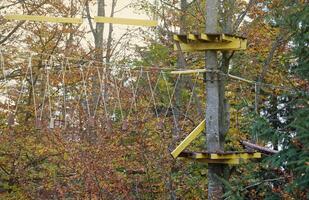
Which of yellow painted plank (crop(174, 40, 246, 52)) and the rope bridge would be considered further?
the rope bridge

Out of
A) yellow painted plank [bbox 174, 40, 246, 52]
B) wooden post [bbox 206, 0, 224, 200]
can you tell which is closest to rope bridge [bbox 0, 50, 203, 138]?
wooden post [bbox 206, 0, 224, 200]

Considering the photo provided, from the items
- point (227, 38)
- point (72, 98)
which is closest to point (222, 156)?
point (227, 38)

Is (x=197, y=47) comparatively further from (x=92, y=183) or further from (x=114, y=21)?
(x=92, y=183)

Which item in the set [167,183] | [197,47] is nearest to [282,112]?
[197,47]

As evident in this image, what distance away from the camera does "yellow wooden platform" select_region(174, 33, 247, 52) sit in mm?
7180

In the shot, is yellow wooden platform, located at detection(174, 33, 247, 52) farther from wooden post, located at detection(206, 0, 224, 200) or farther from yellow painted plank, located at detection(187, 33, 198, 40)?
wooden post, located at detection(206, 0, 224, 200)

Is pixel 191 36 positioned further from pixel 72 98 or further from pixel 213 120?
pixel 72 98

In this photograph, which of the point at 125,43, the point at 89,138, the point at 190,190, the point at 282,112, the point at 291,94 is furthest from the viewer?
the point at 125,43

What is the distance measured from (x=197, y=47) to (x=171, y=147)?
11.4ft

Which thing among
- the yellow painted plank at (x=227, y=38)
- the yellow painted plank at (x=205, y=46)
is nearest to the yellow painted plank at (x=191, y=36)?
the yellow painted plank at (x=227, y=38)

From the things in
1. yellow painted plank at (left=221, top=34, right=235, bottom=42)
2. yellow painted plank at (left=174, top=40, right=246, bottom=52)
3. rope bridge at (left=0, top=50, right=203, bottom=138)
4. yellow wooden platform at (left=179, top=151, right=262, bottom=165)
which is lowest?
yellow wooden platform at (left=179, top=151, right=262, bottom=165)

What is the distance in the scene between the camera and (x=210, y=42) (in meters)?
7.68

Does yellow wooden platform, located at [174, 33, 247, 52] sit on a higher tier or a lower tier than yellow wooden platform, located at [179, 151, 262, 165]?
higher

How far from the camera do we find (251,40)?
436 inches
